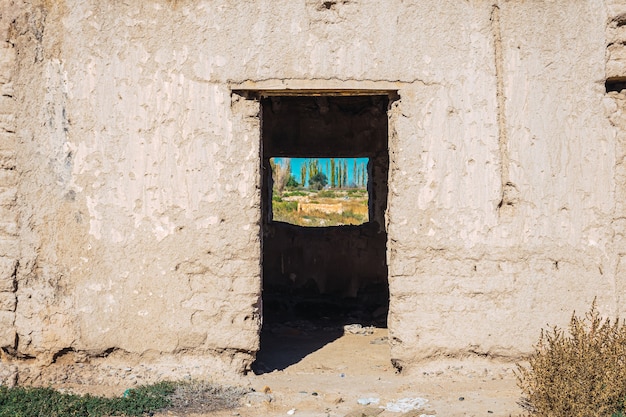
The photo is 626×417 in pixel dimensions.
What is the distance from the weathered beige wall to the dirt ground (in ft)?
0.48

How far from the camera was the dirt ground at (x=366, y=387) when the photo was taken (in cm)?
381

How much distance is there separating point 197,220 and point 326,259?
3.94 metres

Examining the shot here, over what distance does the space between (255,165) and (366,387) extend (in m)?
1.61

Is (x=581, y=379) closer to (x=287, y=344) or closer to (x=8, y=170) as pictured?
(x=287, y=344)

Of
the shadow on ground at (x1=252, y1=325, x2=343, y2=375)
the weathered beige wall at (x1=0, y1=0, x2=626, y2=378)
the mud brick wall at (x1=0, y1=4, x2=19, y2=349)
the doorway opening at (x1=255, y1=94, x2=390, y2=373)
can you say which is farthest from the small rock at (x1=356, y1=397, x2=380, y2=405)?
the doorway opening at (x1=255, y1=94, x2=390, y2=373)

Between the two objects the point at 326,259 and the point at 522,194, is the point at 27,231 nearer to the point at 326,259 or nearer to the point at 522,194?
the point at 522,194

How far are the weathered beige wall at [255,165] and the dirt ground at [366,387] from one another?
146 mm

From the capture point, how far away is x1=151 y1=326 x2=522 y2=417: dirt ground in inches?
150

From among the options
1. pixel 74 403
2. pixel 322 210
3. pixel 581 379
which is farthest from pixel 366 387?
pixel 322 210

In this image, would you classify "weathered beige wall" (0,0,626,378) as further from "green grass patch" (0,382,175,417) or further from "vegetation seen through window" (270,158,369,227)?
"vegetation seen through window" (270,158,369,227)

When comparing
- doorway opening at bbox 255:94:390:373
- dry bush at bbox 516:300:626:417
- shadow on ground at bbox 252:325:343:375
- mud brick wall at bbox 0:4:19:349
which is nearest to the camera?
dry bush at bbox 516:300:626:417

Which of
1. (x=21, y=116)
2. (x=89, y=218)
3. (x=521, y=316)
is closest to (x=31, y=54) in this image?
(x=21, y=116)

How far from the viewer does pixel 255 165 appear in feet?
13.8

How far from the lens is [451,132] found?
4.23 meters
